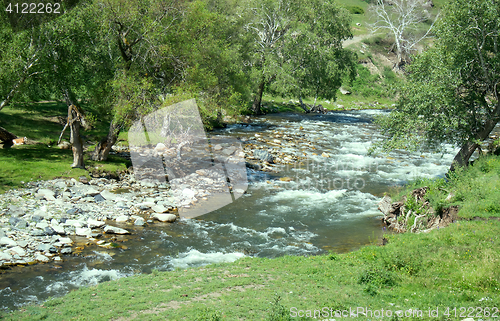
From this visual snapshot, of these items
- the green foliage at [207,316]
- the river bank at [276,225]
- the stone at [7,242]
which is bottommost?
the river bank at [276,225]

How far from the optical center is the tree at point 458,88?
64.5ft

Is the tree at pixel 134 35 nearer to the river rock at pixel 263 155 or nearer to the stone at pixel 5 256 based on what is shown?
the river rock at pixel 263 155

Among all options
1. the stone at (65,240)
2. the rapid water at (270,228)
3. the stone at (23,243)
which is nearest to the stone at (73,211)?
the stone at (65,240)

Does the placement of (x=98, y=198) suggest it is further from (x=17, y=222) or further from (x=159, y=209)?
(x=17, y=222)

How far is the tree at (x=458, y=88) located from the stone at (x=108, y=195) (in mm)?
15818

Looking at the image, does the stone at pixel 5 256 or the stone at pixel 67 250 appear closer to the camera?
the stone at pixel 5 256

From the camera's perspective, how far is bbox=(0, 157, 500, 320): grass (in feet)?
28.6

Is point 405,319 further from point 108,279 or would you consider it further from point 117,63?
point 117,63

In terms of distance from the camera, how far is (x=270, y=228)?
17.6 m

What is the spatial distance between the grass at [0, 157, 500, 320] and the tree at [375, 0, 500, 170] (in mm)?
8890

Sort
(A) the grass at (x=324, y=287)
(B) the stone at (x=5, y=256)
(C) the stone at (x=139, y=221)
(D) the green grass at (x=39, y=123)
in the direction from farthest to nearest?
(D) the green grass at (x=39, y=123) → (C) the stone at (x=139, y=221) → (B) the stone at (x=5, y=256) → (A) the grass at (x=324, y=287)

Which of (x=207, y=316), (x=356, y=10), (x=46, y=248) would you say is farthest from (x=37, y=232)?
(x=356, y=10)

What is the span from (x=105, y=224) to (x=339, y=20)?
47.2 meters

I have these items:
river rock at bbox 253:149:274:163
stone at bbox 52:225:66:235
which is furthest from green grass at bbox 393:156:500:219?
stone at bbox 52:225:66:235
